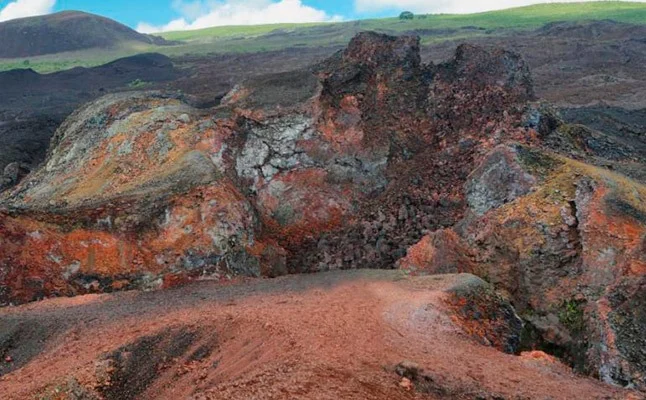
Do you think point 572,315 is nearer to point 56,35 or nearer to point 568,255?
point 568,255

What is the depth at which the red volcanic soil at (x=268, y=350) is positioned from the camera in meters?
8.87

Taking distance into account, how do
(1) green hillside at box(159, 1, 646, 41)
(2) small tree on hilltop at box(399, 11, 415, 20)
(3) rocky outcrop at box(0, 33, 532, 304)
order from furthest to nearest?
(2) small tree on hilltop at box(399, 11, 415, 20), (1) green hillside at box(159, 1, 646, 41), (3) rocky outcrop at box(0, 33, 532, 304)

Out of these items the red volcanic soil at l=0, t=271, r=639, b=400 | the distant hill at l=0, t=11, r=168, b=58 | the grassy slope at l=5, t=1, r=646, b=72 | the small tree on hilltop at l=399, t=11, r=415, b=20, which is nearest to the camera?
the red volcanic soil at l=0, t=271, r=639, b=400

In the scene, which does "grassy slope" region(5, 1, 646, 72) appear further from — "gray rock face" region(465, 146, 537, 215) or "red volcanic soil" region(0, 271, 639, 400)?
"red volcanic soil" region(0, 271, 639, 400)

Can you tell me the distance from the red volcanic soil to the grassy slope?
78.4 metres

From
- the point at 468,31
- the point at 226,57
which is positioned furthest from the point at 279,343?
the point at 468,31

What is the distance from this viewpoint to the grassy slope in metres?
92.9

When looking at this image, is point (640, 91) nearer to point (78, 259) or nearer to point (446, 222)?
point (446, 222)

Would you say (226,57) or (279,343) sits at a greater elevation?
(226,57)

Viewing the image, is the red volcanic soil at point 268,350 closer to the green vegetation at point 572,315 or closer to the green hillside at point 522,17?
the green vegetation at point 572,315

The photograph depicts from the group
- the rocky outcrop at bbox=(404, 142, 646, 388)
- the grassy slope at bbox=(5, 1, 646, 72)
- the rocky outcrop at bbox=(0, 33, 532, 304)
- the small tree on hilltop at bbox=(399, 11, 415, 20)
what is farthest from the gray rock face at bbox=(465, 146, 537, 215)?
the small tree on hilltop at bbox=(399, 11, 415, 20)

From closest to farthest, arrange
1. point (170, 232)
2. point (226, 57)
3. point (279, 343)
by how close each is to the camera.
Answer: point (279, 343), point (170, 232), point (226, 57)

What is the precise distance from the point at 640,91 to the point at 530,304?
127ft

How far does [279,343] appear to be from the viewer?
10.3m
